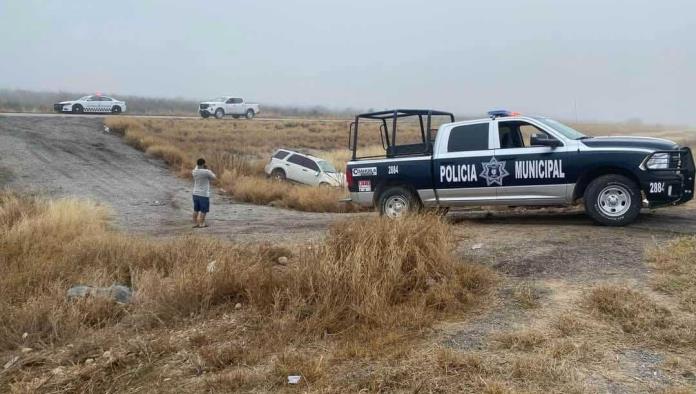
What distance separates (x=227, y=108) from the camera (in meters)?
46.9

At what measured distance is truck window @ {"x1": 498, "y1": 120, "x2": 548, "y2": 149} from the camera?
9531mm

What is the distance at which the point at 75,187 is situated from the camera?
19.2 meters

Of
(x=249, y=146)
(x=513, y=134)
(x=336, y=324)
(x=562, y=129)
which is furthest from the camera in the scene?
(x=249, y=146)

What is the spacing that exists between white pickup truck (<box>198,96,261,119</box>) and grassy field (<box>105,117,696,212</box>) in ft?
8.19

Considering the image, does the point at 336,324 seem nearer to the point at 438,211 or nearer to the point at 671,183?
the point at 438,211

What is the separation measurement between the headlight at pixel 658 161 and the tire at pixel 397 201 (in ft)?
12.0

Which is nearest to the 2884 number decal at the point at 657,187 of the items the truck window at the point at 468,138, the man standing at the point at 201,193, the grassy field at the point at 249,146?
the truck window at the point at 468,138

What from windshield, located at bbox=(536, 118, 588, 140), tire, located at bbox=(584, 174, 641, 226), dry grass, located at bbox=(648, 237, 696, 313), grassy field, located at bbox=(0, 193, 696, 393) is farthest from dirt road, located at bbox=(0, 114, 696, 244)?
grassy field, located at bbox=(0, 193, 696, 393)

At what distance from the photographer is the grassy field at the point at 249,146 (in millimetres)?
18056

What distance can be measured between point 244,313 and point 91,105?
42471 mm

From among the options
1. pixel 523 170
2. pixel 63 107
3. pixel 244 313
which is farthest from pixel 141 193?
pixel 63 107

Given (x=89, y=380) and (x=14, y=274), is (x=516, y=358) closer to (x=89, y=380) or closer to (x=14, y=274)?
(x=89, y=380)

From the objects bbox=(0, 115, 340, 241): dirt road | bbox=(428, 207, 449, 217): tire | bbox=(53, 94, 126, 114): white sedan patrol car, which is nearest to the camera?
bbox=(428, 207, 449, 217): tire

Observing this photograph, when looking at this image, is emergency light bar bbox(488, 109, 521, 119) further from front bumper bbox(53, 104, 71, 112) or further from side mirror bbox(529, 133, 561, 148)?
front bumper bbox(53, 104, 71, 112)
